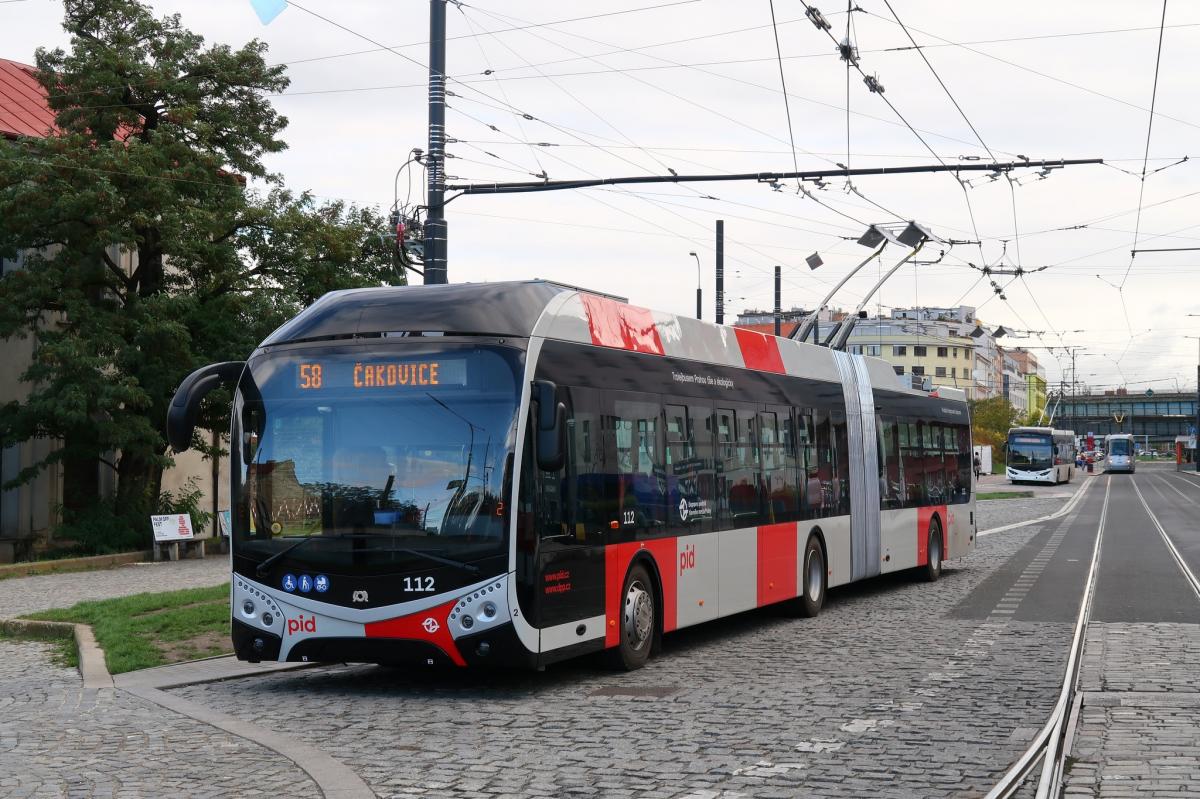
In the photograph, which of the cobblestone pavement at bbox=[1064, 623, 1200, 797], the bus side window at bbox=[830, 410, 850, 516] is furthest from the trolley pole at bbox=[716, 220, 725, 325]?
the cobblestone pavement at bbox=[1064, 623, 1200, 797]

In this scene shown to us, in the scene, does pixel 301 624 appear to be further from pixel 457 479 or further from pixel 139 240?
pixel 139 240

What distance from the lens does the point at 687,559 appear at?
43.7 feet

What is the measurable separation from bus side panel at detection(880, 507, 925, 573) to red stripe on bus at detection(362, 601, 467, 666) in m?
10.4

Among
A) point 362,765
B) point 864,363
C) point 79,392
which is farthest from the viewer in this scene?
point 79,392

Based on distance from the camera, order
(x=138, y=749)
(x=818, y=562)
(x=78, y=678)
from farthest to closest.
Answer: (x=818, y=562) < (x=78, y=678) < (x=138, y=749)

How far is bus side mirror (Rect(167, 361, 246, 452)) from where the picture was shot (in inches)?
419

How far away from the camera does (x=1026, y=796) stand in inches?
288

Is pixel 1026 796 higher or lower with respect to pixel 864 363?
lower

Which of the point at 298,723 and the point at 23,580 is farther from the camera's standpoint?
the point at 23,580

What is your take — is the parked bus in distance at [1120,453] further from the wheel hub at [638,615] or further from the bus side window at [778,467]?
the wheel hub at [638,615]

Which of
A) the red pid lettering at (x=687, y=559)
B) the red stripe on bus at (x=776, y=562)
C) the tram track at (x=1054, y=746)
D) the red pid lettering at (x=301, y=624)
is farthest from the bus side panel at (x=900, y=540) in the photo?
the red pid lettering at (x=301, y=624)

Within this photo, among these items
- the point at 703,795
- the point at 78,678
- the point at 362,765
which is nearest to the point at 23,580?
the point at 78,678

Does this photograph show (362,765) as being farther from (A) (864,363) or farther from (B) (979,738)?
(A) (864,363)

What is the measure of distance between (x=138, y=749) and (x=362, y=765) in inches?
59.5
